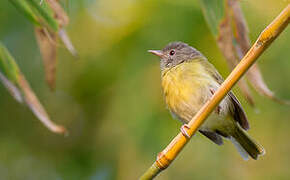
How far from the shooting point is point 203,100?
3.54m

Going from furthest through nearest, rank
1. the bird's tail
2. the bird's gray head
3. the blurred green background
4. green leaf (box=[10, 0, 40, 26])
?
1. the blurred green background
2. the bird's gray head
3. the bird's tail
4. green leaf (box=[10, 0, 40, 26])

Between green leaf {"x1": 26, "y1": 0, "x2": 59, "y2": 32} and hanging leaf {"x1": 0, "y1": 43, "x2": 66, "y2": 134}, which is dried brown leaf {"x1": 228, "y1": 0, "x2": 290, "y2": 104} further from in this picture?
hanging leaf {"x1": 0, "y1": 43, "x2": 66, "y2": 134}

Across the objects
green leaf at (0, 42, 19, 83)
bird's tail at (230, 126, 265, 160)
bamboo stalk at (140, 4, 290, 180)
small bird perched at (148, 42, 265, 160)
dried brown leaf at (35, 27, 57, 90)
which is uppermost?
green leaf at (0, 42, 19, 83)

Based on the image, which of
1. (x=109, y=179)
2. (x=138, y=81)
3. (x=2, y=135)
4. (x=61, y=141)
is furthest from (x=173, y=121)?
(x=2, y=135)

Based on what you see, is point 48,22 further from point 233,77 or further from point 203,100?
point 203,100

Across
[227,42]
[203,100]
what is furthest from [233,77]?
[203,100]

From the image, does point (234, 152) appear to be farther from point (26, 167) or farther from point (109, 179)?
point (26, 167)

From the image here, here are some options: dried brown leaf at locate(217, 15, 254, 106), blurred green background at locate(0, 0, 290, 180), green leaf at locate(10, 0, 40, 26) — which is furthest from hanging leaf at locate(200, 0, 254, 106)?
blurred green background at locate(0, 0, 290, 180)

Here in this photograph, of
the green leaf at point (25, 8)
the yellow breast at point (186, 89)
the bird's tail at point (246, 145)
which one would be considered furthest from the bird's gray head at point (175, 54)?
the green leaf at point (25, 8)

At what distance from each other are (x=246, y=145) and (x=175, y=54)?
1018mm

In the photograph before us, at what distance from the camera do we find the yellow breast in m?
3.54

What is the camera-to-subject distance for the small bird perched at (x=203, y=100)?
3.55m

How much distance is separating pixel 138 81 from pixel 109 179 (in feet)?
3.52

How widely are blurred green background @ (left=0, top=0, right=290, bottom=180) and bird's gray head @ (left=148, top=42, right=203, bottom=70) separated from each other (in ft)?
1.04
